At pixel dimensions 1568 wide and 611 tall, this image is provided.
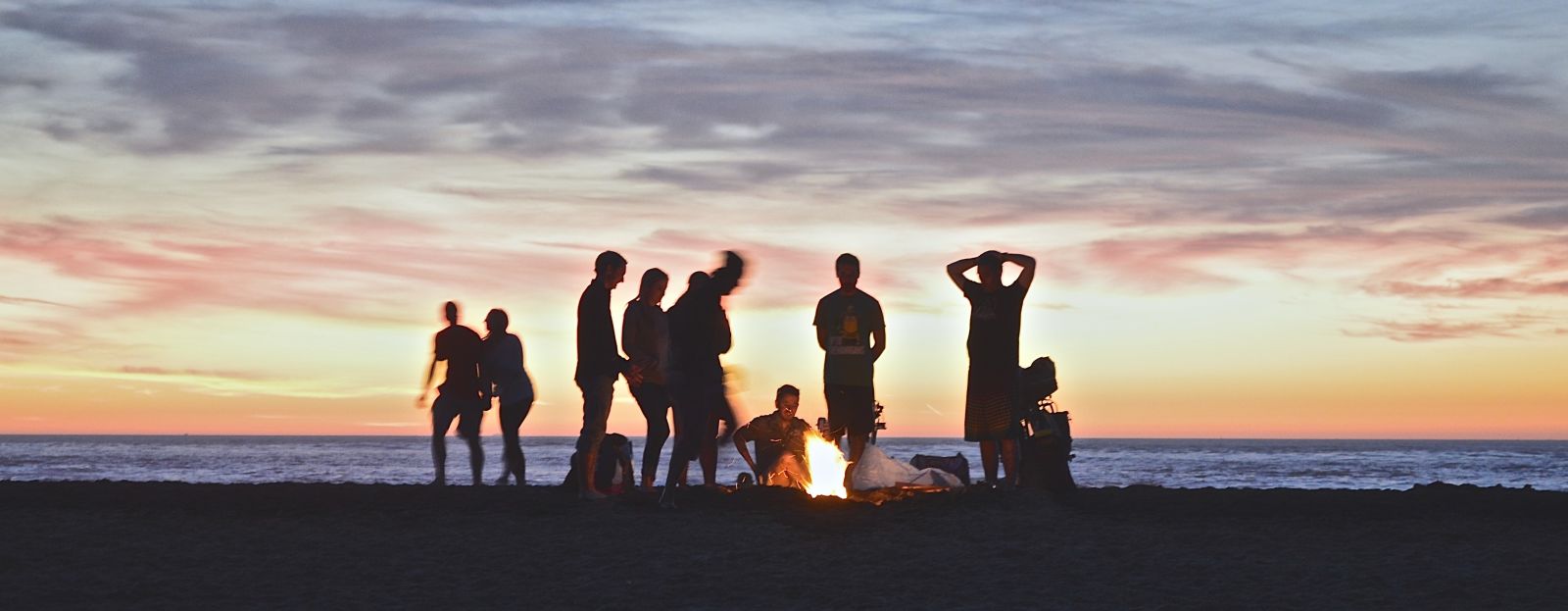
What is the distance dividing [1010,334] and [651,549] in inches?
152

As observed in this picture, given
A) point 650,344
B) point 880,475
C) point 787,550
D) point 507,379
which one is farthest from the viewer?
point 507,379

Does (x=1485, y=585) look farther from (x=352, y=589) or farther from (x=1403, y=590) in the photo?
(x=352, y=589)

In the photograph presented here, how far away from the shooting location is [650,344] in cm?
1148

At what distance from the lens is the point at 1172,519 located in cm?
1025

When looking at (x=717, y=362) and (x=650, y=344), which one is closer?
(x=717, y=362)

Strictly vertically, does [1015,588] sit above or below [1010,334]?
below

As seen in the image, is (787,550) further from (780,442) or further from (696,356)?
(780,442)

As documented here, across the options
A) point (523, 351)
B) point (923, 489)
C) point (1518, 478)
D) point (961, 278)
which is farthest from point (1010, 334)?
point (1518, 478)

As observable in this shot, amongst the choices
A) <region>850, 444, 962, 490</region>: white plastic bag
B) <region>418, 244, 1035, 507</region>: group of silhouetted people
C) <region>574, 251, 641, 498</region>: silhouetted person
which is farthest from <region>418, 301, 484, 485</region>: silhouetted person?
<region>850, 444, 962, 490</region>: white plastic bag

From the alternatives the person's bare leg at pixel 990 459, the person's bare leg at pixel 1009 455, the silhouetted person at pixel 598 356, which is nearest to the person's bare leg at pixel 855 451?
the person's bare leg at pixel 990 459

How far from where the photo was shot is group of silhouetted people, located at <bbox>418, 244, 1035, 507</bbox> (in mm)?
10773

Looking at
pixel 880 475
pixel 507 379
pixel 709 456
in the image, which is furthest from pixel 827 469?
pixel 507 379

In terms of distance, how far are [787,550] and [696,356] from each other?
6.90ft

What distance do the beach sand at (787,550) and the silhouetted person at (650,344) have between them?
2.35 ft
